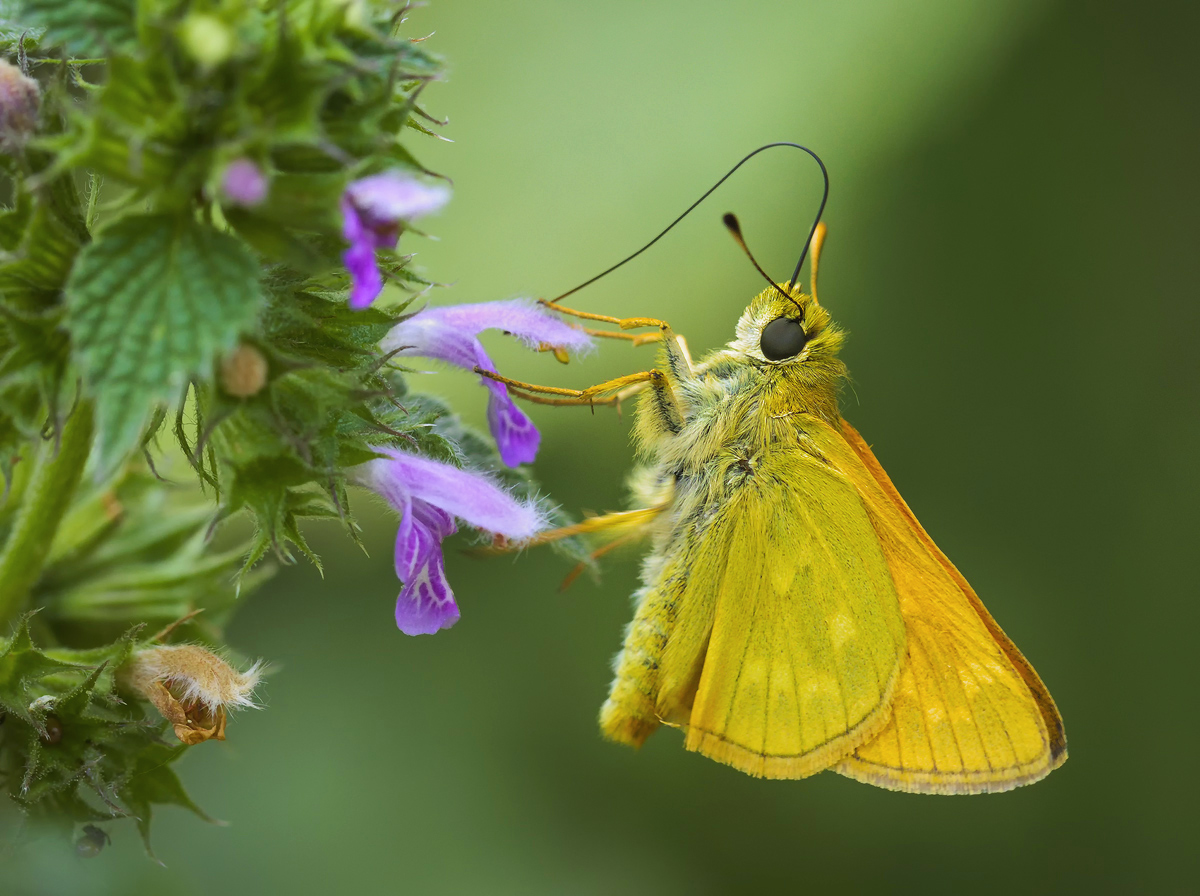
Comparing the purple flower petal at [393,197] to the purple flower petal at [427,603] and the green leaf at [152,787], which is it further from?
the green leaf at [152,787]

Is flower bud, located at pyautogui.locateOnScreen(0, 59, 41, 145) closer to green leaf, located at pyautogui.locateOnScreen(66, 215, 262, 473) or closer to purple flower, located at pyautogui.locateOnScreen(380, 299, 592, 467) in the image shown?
green leaf, located at pyautogui.locateOnScreen(66, 215, 262, 473)

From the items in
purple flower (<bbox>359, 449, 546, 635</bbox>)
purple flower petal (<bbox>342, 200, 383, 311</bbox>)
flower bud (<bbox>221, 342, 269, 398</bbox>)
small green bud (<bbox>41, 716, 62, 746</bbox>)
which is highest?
purple flower petal (<bbox>342, 200, 383, 311</bbox>)

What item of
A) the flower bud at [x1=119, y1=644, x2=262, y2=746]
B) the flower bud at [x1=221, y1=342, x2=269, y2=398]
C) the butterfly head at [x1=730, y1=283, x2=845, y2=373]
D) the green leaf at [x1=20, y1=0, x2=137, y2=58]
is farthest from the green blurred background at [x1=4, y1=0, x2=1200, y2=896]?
the green leaf at [x1=20, y1=0, x2=137, y2=58]

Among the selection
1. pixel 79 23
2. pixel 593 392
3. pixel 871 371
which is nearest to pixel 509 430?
pixel 593 392

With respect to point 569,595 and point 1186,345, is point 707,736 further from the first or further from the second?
point 1186,345

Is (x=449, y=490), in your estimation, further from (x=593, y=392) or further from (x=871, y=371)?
(x=871, y=371)

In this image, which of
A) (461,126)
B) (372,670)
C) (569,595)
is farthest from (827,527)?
(461,126)

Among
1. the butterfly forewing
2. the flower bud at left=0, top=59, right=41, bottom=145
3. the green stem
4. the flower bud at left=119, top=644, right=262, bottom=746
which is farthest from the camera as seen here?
the butterfly forewing
